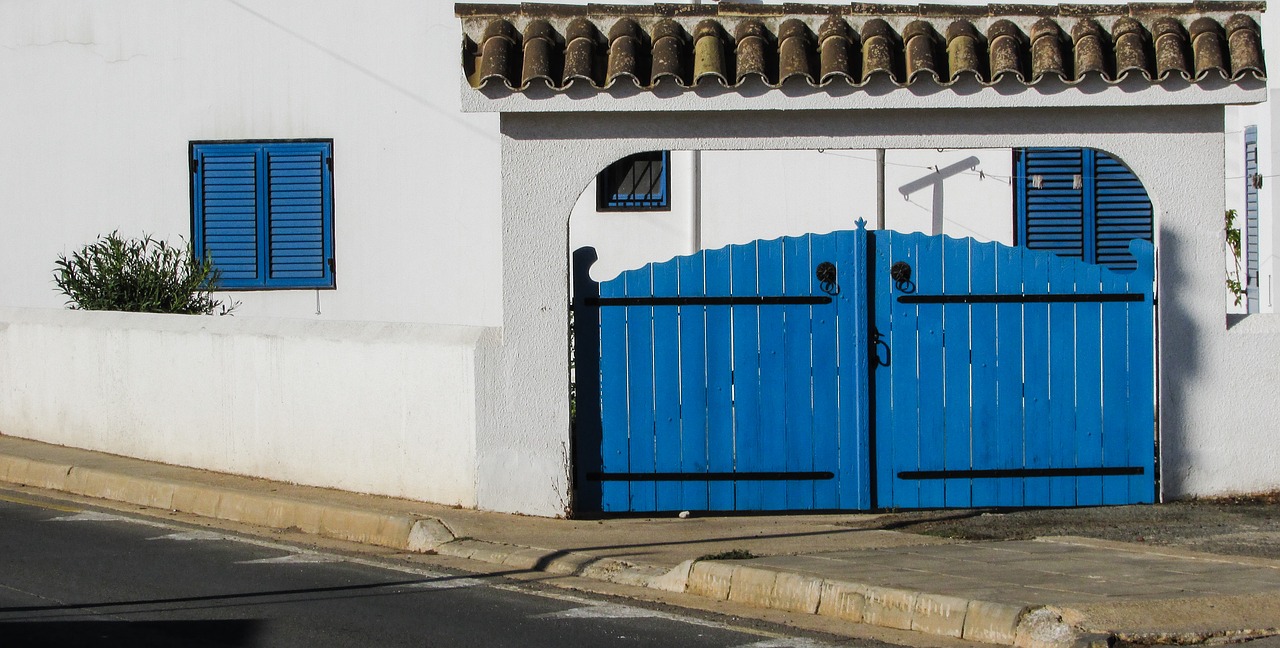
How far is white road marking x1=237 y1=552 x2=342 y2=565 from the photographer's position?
8758mm

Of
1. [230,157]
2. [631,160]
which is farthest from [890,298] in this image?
[230,157]

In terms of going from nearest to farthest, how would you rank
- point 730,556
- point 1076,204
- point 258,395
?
point 730,556 < point 258,395 < point 1076,204

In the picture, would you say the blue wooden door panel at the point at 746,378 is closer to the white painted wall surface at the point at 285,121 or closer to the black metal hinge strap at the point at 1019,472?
the black metal hinge strap at the point at 1019,472

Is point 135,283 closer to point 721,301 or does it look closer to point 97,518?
point 97,518

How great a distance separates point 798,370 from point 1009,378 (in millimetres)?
1372

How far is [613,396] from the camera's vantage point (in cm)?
981

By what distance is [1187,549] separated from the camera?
8.39 metres

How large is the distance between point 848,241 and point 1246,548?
3.00 meters

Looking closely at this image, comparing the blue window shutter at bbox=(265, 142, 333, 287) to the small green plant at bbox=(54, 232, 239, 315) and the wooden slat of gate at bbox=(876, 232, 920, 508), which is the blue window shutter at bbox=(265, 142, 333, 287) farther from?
the wooden slat of gate at bbox=(876, 232, 920, 508)

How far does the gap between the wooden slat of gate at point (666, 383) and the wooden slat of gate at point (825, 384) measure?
0.88m

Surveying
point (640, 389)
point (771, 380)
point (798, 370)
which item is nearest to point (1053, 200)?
point (798, 370)

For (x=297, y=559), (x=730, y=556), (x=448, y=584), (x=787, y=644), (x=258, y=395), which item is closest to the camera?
(x=787, y=644)

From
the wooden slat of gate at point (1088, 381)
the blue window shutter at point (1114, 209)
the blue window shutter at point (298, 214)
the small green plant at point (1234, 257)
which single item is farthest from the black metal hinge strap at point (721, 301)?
the blue window shutter at point (298, 214)

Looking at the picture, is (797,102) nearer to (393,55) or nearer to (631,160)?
(631,160)
